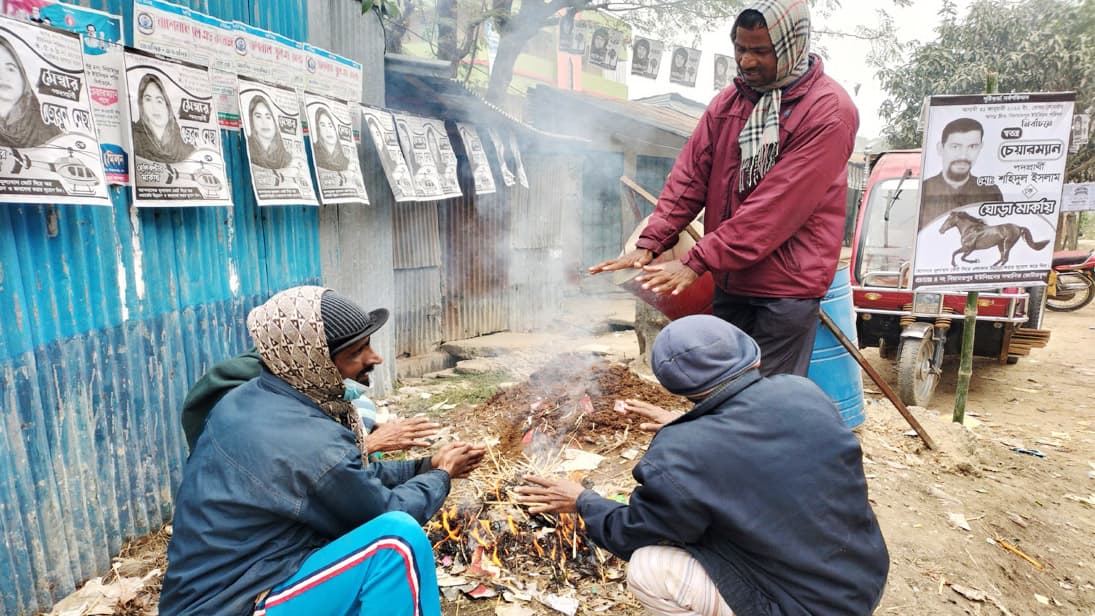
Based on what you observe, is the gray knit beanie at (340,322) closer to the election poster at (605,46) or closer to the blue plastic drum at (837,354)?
the blue plastic drum at (837,354)

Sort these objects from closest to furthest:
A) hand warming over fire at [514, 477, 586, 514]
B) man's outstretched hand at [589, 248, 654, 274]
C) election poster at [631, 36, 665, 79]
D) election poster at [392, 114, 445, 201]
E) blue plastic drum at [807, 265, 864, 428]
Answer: hand warming over fire at [514, 477, 586, 514], man's outstretched hand at [589, 248, 654, 274], blue plastic drum at [807, 265, 864, 428], election poster at [392, 114, 445, 201], election poster at [631, 36, 665, 79]

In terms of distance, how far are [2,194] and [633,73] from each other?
13.1m

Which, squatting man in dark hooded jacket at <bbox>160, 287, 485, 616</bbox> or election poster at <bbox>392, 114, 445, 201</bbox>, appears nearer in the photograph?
squatting man in dark hooded jacket at <bbox>160, 287, 485, 616</bbox>

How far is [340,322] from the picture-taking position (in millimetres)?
2127

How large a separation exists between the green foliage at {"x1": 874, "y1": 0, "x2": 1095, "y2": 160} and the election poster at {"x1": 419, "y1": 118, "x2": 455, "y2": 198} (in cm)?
1017

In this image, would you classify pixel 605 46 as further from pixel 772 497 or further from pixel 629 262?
pixel 772 497

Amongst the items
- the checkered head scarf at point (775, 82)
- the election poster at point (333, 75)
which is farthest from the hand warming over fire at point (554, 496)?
the election poster at point (333, 75)

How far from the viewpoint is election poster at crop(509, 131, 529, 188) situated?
8.76 metres

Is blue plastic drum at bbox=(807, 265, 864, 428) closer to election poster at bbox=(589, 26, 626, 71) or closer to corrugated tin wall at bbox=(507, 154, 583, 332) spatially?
corrugated tin wall at bbox=(507, 154, 583, 332)

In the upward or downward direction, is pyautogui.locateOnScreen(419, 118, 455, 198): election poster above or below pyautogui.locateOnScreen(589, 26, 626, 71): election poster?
below

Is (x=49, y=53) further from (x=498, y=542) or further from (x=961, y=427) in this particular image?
(x=961, y=427)

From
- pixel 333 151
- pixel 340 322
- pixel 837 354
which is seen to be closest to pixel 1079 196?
pixel 837 354

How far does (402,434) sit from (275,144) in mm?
2534

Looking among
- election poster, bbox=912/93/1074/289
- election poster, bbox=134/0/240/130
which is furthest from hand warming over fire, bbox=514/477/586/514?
election poster, bbox=912/93/1074/289
